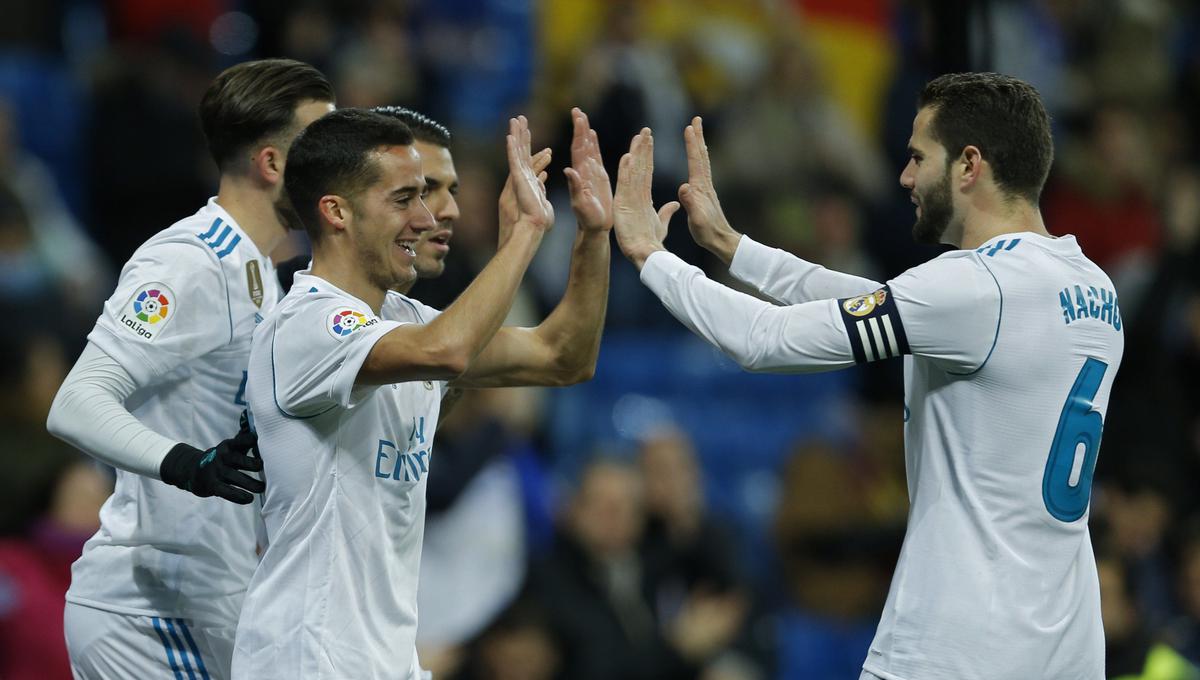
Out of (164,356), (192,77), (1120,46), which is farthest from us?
(1120,46)

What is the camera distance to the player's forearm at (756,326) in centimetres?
411

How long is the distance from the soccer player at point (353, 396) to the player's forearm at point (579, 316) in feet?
1.49

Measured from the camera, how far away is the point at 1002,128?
421cm

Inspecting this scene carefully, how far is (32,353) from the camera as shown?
8.23 metres

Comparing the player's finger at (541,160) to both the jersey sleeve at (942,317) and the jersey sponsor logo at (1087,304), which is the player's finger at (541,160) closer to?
the jersey sleeve at (942,317)

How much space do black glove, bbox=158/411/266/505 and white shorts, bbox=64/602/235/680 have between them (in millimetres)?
613

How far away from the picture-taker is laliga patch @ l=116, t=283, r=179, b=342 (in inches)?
171

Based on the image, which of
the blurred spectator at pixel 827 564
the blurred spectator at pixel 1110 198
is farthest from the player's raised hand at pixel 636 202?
the blurred spectator at pixel 1110 198

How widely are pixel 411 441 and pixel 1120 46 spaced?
9.83 meters

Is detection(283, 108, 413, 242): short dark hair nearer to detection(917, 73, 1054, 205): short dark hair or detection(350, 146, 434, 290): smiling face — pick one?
detection(350, 146, 434, 290): smiling face

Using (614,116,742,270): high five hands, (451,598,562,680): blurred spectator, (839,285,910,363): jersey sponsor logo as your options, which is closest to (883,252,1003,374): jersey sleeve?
(839,285,910,363): jersey sponsor logo

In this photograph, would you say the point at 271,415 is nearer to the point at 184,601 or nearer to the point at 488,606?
the point at 184,601

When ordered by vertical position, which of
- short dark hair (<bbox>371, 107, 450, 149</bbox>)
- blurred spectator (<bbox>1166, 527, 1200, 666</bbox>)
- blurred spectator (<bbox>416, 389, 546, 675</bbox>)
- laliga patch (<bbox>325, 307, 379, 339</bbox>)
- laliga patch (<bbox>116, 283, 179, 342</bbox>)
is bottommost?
blurred spectator (<bbox>1166, 527, 1200, 666</bbox>)

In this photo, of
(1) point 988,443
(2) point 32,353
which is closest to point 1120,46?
(2) point 32,353
